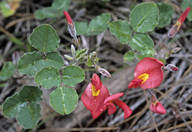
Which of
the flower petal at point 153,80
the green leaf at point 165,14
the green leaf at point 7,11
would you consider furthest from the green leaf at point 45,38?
the green leaf at point 7,11

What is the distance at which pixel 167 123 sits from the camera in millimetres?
2188

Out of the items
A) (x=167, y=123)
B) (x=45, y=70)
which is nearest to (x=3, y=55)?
(x=45, y=70)

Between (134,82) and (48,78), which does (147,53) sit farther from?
(48,78)

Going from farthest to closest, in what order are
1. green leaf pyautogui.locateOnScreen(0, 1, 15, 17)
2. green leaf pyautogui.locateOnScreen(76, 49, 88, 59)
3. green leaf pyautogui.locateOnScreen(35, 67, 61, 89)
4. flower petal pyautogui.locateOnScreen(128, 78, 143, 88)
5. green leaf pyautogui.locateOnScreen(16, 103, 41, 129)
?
green leaf pyautogui.locateOnScreen(0, 1, 15, 17)
green leaf pyautogui.locateOnScreen(16, 103, 41, 129)
green leaf pyautogui.locateOnScreen(76, 49, 88, 59)
green leaf pyautogui.locateOnScreen(35, 67, 61, 89)
flower petal pyautogui.locateOnScreen(128, 78, 143, 88)

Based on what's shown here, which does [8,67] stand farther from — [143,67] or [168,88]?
[168,88]

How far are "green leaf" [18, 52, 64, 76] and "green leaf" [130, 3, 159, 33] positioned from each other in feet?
2.42

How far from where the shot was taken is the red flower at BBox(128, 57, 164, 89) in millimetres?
1551

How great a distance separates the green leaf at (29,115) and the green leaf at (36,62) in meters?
0.35

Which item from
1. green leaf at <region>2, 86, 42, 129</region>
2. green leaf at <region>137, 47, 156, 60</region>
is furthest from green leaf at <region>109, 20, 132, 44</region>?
green leaf at <region>2, 86, 42, 129</region>

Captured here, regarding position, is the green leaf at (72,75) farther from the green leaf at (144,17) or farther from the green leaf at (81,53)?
the green leaf at (144,17)

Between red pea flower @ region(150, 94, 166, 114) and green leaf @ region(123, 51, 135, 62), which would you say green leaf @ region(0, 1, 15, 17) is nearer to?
green leaf @ region(123, 51, 135, 62)

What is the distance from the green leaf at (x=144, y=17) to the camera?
73.1 inches

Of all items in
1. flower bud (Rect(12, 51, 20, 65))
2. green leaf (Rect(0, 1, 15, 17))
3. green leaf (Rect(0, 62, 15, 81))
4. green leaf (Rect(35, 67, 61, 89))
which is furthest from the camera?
green leaf (Rect(0, 1, 15, 17))

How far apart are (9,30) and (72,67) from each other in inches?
65.3
